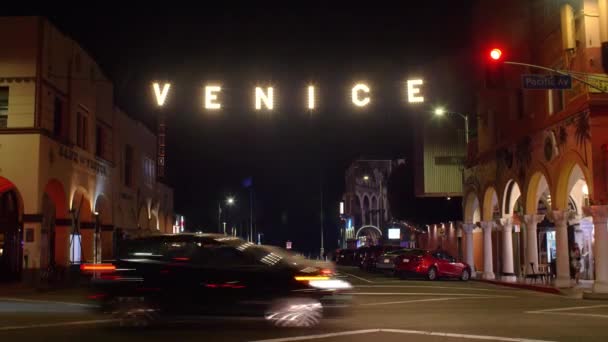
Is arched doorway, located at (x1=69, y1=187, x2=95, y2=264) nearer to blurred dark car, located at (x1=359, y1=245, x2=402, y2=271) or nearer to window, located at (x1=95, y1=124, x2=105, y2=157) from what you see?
window, located at (x1=95, y1=124, x2=105, y2=157)

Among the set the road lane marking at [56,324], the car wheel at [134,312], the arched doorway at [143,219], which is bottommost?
the road lane marking at [56,324]

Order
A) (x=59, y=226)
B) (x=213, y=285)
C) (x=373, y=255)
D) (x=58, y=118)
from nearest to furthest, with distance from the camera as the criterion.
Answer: (x=213, y=285), (x=58, y=118), (x=59, y=226), (x=373, y=255)

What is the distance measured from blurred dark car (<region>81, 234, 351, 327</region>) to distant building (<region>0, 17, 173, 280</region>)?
17718 mm

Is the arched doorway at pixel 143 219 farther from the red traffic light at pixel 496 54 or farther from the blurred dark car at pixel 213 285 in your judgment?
the blurred dark car at pixel 213 285

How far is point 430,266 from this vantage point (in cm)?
3350

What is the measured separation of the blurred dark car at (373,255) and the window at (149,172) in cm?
1795

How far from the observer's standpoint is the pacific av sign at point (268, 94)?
2489cm

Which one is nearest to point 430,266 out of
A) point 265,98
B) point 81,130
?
point 265,98

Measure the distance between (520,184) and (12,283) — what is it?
859 inches

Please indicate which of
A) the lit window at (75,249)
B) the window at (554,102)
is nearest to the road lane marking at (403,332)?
the window at (554,102)

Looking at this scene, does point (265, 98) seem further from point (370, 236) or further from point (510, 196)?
point (370, 236)

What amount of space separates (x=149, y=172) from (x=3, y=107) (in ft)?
78.9

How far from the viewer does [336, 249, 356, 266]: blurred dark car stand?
51.5m

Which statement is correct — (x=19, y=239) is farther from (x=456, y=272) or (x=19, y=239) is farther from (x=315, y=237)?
(x=315, y=237)
